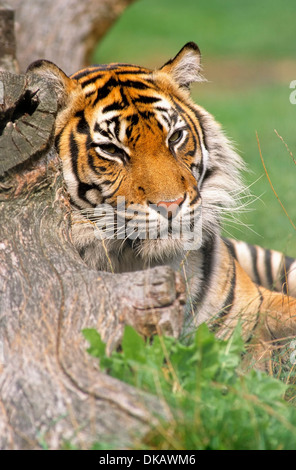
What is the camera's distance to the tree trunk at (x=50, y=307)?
1935mm

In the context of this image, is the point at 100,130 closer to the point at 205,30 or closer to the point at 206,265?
the point at 206,265

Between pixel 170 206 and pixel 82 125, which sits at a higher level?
pixel 82 125

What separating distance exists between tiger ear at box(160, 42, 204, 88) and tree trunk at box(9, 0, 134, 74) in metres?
4.03

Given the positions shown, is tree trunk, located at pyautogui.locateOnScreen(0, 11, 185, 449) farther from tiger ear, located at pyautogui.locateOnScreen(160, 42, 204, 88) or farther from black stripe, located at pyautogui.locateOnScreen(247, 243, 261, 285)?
black stripe, located at pyautogui.locateOnScreen(247, 243, 261, 285)

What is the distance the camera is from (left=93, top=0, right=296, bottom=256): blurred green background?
279 inches

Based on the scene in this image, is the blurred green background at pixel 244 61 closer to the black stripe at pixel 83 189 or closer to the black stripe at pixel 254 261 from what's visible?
the black stripe at pixel 254 261

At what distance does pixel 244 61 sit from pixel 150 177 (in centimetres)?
1772

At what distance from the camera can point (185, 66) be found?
3.48 metres

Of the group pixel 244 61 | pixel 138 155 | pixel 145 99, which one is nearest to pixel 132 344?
pixel 138 155

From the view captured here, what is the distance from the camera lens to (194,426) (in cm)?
186

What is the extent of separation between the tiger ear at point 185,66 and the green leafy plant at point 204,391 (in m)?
1.64

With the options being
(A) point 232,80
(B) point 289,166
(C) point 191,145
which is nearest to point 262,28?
(A) point 232,80

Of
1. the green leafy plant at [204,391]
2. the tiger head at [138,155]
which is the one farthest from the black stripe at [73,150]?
the green leafy plant at [204,391]

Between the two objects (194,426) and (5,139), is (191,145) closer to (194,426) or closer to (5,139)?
(5,139)
